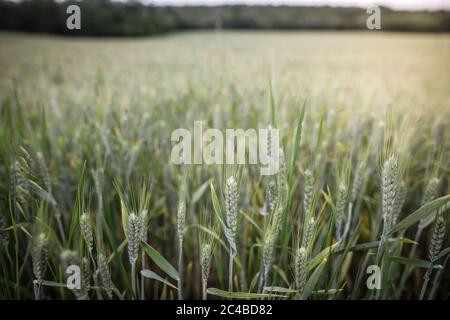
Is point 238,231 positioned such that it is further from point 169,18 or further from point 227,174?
point 169,18

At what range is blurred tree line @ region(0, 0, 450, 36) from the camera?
139cm

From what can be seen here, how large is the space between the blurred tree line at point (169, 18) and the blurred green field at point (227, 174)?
16 centimetres

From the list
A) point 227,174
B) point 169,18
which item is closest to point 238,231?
point 227,174

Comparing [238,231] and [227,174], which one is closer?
[227,174]

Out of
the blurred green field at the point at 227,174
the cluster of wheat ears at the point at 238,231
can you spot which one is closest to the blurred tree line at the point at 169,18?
the blurred green field at the point at 227,174

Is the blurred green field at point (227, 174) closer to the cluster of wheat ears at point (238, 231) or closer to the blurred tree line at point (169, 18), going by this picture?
the cluster of wheat ears at point (238, 231)

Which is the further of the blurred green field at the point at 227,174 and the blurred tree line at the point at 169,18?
the blurred tree line at the point at 169,18

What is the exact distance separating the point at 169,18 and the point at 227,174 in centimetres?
170

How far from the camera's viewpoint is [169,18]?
1890 mm

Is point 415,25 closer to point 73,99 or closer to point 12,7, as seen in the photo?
point 73,99

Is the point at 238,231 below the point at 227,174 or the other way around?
below

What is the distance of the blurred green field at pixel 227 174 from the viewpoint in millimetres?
529

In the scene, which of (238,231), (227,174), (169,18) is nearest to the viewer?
(227,174)
